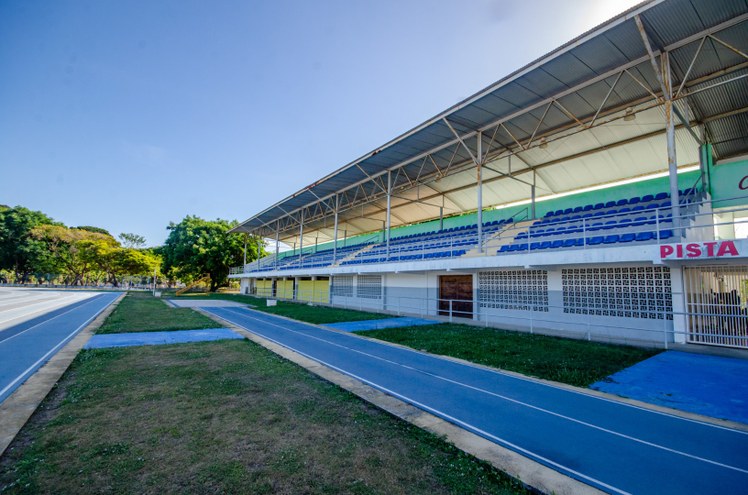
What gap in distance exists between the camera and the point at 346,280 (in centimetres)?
2727

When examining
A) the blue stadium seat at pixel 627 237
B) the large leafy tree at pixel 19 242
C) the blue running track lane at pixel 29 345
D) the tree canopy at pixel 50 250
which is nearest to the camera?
the blue running track lane at pixel 29 345

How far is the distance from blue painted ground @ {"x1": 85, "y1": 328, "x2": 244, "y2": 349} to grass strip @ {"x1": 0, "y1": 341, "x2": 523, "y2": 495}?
427cm

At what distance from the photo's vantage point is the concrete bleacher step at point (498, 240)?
1669 cm

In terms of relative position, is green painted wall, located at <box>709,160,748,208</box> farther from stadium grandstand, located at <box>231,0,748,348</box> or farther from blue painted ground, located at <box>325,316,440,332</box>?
blue painted ground, located at <box>325,316,440,332</box>

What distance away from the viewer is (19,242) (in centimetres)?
5556

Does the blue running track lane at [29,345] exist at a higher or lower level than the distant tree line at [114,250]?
lower

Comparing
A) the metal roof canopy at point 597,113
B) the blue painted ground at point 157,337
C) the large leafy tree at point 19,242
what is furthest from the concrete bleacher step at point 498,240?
the large leafy tree at point 19,242

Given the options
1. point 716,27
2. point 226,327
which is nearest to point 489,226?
point 716,27

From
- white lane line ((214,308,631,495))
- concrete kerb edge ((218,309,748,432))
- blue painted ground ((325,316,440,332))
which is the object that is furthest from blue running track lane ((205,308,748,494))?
blue painted ground ((325,316,440,332))

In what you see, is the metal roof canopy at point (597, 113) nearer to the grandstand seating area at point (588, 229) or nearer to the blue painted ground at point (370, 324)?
the grandstand seating area at point (588, 229)

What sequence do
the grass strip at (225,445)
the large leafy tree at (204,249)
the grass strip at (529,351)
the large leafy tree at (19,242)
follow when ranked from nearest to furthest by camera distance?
1. the grass strip at (225,445)
2. the grass strip at (529,351)
3. the large leafy tree at (204,249)
4. the large leafy tree at (19,242)

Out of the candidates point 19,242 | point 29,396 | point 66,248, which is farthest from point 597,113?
point 66,248

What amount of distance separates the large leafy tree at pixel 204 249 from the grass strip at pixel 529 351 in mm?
36361

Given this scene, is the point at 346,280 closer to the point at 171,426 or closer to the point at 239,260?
the point at 171,426
